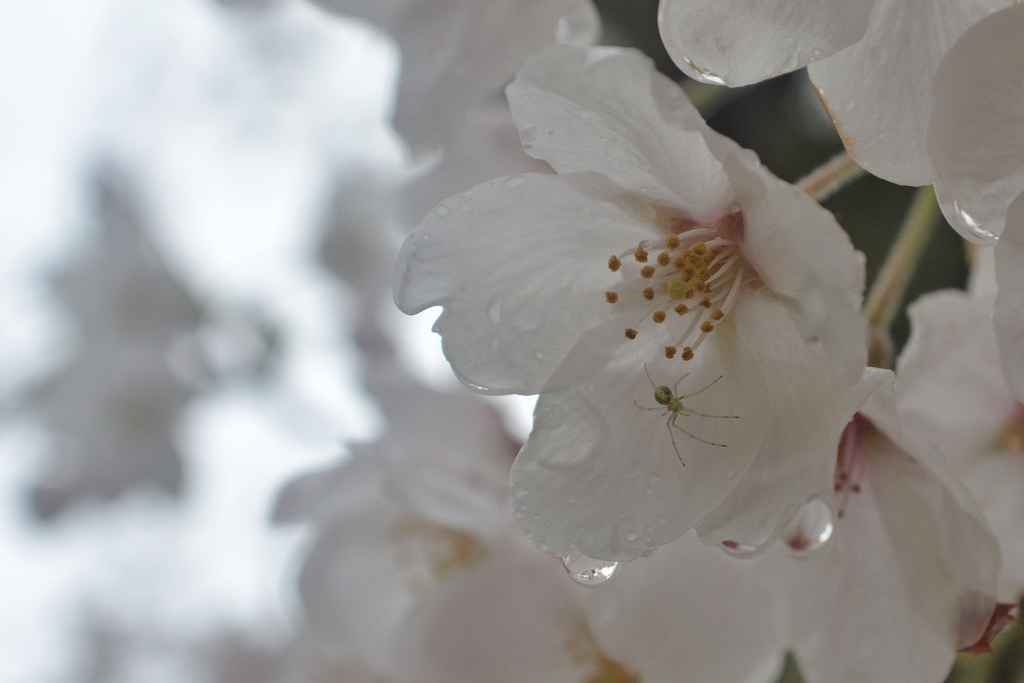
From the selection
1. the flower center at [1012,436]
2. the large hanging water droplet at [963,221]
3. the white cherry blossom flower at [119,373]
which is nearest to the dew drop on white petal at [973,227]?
the large hanging water droplet at [963,221]

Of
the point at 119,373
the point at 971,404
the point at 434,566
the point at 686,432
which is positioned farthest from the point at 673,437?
the point at 119,373

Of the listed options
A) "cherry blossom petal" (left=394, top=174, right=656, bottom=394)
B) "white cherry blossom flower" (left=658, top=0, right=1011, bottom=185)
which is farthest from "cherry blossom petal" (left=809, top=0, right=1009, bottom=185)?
"cherry blossom petal" (left=394, top=174, right=656, bottom=394)

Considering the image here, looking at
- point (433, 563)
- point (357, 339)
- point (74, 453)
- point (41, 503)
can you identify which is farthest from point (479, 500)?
point (41, 503)

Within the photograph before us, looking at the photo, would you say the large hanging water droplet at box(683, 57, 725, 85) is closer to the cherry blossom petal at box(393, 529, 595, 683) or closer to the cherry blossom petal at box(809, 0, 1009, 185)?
the cherry blossom petal at box(809, 0, 1009, 185)

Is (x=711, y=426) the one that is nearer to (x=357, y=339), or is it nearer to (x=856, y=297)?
(x=856, y=297)

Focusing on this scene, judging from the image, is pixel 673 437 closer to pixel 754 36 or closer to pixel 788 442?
pixel 788 442

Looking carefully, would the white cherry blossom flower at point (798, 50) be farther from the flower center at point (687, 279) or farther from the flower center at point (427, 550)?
the flower center at point (427, 550)
